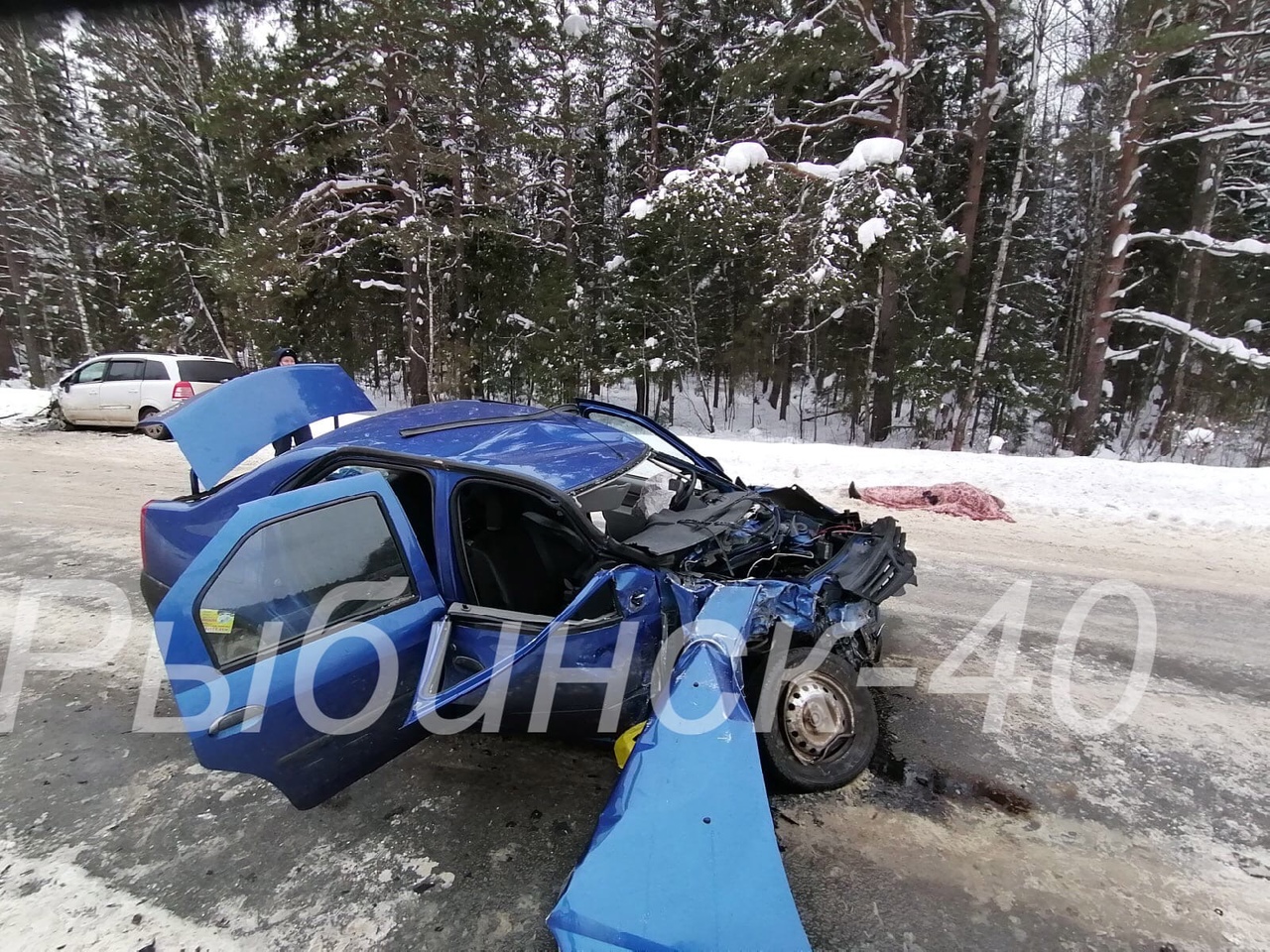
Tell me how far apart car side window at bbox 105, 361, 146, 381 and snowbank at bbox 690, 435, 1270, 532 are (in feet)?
37.1

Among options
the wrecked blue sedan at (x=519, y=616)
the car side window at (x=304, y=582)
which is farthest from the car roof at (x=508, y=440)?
the car side window at (x=304, y=582)

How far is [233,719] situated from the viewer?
2.16 m

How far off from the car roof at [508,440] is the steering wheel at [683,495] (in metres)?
0.35

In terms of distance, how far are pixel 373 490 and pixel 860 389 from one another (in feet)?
62.2

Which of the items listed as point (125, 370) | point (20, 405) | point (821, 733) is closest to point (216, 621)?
point (821, 733)

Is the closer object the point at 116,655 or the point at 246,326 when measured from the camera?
the point at 116,655

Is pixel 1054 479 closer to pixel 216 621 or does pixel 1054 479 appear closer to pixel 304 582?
pixel 304 582

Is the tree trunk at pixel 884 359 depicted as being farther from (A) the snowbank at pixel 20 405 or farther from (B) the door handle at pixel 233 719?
(A) the snowbank at pixel 20 405

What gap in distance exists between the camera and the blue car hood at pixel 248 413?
352cm

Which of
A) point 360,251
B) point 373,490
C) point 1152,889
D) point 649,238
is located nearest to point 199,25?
point 360,251

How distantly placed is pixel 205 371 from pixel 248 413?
436 inches

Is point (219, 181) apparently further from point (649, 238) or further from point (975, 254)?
point (975, 254)

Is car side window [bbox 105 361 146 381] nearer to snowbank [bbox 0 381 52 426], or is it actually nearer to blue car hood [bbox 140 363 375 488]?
snowbank [bbox 0 381 52 426]

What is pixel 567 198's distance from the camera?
17.8m
